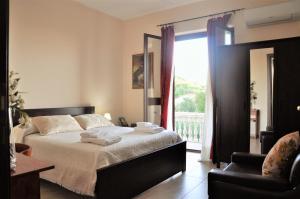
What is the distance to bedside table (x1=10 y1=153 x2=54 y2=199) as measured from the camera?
4.37 ft

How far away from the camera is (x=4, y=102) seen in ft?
2.76

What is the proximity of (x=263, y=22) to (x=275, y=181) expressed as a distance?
2.93 m

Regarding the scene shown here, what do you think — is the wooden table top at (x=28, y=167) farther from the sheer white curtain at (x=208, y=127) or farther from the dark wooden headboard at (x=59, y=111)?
the sheer white curtain at (x=208, y=127)

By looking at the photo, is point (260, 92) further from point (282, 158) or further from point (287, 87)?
point (282, 158)

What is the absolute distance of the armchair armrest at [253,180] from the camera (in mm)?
1827

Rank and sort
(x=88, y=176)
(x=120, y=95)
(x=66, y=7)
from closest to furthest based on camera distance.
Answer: (x=88, y=176) → (x=66, y=7) → (x=120, y=95)

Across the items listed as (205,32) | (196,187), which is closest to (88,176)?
(196,187)

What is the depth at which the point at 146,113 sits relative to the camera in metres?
4.69

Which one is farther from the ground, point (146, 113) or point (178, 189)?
point (146, 113)

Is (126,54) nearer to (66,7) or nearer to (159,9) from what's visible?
(159,9)

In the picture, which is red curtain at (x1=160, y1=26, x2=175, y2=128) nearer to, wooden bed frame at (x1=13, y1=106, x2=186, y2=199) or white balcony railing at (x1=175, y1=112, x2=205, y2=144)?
white balcony railing at (x1=175, y1=112, x2=205, y2=144)

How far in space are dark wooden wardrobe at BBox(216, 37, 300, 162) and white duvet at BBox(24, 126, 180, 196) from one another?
1.21 meters

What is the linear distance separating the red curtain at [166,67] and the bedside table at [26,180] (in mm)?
3590

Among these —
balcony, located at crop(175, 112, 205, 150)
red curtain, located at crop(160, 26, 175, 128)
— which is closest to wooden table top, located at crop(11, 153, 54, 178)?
red curtain, located at crop(160, 26, 175, 128)
